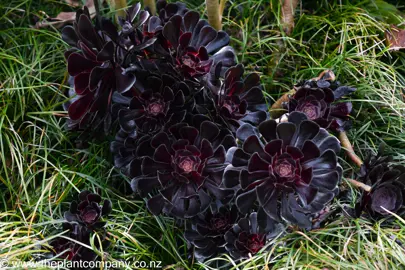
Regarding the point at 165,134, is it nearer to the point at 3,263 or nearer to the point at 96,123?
the point at 96,123

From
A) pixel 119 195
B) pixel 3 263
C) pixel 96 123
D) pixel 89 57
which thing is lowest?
pixel 119 195

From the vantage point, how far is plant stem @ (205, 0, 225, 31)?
1.58 m

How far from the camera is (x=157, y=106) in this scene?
1355 mm

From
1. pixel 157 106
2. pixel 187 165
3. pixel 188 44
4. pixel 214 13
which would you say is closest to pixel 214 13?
pixel 214 13

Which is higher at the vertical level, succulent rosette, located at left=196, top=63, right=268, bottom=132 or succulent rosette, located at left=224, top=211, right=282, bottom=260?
succulent rosette, located at left=196, top=63, right=268, bottom=132

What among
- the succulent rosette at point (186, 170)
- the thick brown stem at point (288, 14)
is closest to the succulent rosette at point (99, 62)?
the succulent rosette at point (186, 170)

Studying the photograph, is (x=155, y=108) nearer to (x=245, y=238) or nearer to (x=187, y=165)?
(x=187, y=165)

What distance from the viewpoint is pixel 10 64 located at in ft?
5.64

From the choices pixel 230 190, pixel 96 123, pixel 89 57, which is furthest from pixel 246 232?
pixel 89 57

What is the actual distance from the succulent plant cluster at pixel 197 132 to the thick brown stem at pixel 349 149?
0.40 ft

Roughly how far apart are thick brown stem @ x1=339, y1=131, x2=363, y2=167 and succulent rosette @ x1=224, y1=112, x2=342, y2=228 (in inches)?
13.7

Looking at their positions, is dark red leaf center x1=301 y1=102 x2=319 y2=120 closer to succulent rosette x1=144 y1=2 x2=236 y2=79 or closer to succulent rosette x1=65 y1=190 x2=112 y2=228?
succulent rosette x1=144 y1=2 x2=236 y2=79

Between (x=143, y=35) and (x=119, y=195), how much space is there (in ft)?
1.61

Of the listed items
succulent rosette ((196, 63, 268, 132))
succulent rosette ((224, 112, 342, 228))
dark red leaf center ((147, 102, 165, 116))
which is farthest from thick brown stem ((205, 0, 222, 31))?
succulent rosette ((224, 112, 342, 228))
